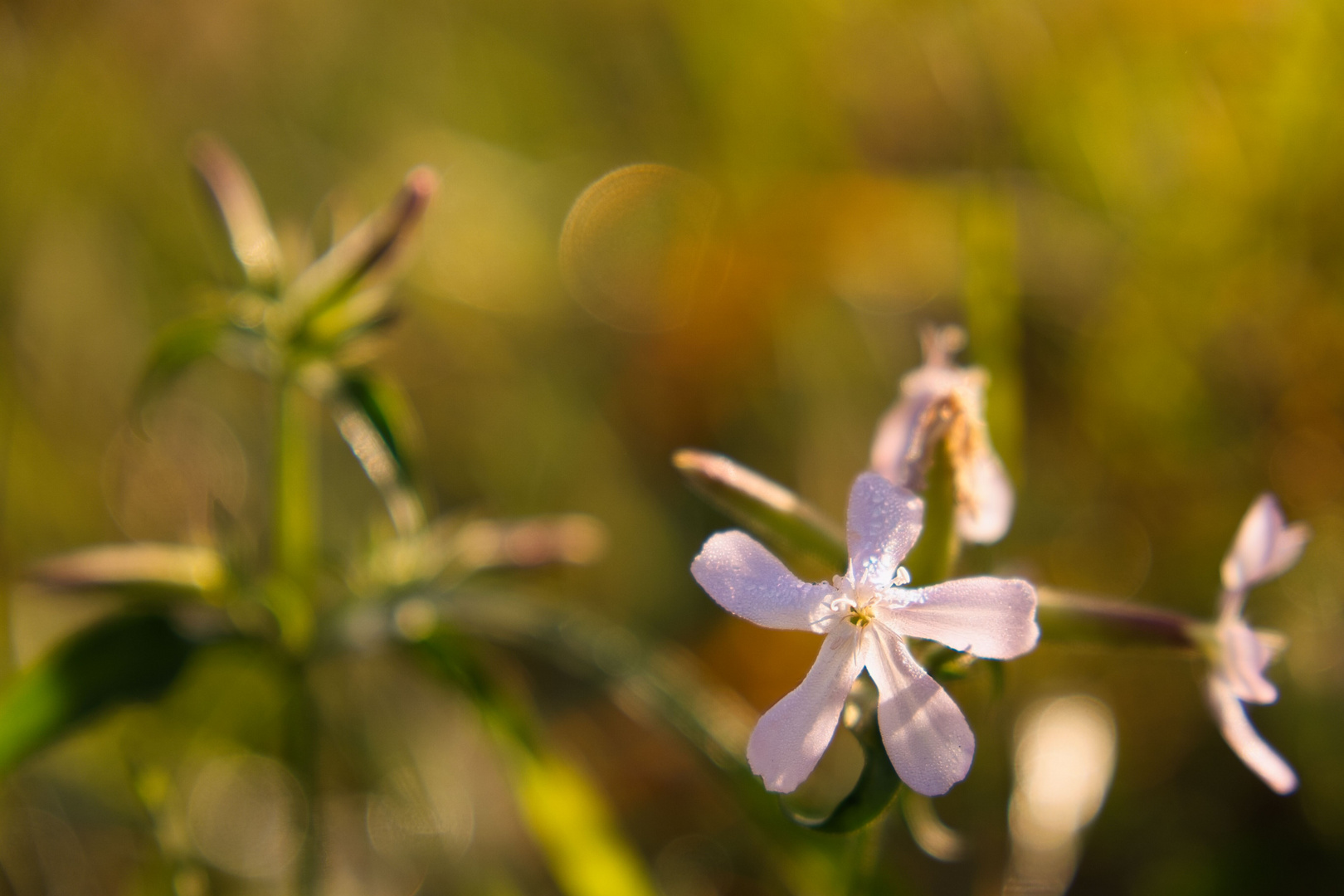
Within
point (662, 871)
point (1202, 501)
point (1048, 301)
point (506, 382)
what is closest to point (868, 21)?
point (1048, 301)

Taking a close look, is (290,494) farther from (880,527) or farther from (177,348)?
(880,527)

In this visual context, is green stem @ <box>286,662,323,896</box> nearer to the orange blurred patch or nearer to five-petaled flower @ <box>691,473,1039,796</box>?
five-petaled flower @ <box>691,473,1039,796</box>

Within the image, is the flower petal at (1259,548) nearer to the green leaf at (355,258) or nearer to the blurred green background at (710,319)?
the blurred green background at (710,319)

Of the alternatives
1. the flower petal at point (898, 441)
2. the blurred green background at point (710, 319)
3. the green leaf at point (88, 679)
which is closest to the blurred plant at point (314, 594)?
the green leaf at point (88, 679)

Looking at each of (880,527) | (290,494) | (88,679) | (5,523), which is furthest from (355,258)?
(5,523)

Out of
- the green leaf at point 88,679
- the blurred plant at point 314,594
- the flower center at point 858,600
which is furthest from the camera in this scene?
the blurred plant at point 314,594

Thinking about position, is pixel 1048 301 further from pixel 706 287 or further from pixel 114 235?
pixel 114 235

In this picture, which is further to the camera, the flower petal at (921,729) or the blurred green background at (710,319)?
the blurred green background at (710,319)
